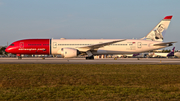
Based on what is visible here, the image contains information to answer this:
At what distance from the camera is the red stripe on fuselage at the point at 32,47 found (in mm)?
36312

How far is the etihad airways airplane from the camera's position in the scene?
119ft

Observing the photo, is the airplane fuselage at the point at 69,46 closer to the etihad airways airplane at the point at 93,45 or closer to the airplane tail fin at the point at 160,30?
the etihad airways airplane at the point at 93,45

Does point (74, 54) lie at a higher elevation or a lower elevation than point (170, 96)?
higher

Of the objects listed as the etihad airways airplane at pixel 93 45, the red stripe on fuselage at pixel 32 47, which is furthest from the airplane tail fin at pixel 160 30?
the red stripe on fuselage at pixel 32 47

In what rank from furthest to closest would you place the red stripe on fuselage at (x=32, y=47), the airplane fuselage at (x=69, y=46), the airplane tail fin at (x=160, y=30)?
the airplane tail fin at (x=160, y=30) < the airplane fuselage at (x=69, y=46) < the red stripe on fuselage at (x=32, y=47)

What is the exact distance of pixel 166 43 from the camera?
122ft

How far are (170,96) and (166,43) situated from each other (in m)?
32.1

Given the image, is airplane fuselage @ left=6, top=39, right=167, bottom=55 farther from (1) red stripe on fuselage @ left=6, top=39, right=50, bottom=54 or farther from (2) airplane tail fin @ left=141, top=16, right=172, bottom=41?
(2) airplane tail fin @ left=141, top=16, right=172, bottom=41

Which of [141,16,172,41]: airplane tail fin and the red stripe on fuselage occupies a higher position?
[141,16,172,41]: airplane tail fin

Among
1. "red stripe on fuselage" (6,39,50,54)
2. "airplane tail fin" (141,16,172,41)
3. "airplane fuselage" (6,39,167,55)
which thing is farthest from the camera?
"airplane tail fin" (141,16,172,41)

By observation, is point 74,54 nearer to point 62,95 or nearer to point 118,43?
point 118,43

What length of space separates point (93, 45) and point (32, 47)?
11.5 metres

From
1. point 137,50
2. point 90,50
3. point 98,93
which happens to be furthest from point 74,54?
point 98,93

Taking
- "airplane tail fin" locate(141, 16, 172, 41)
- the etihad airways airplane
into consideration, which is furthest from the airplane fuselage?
"airplane tail fin" locate(141, 16, 172, 41)
